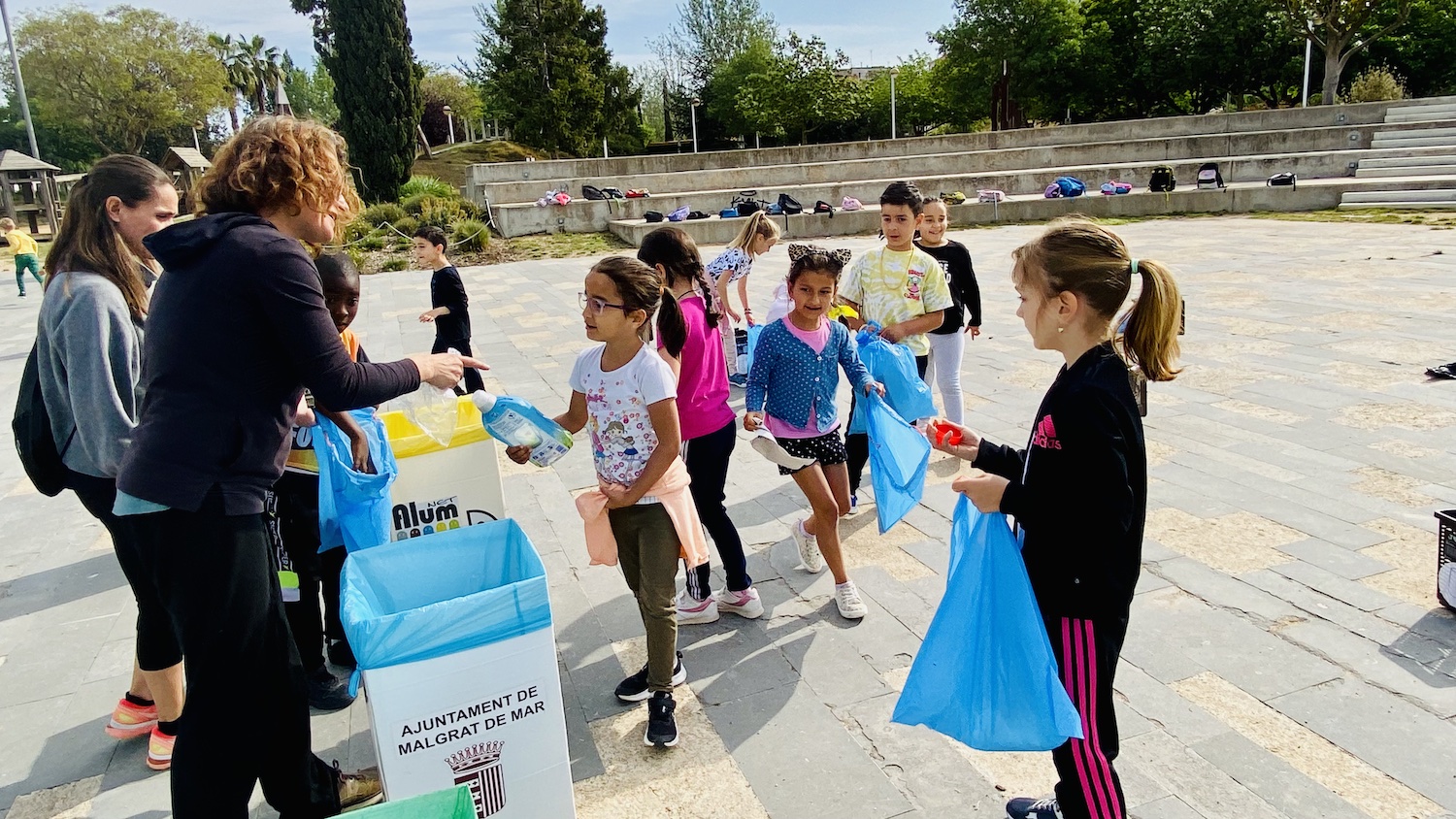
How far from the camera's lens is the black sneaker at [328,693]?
315 centimetres

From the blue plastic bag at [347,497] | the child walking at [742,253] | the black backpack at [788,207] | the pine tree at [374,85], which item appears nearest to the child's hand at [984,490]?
the blue plastic bag at [347,497]

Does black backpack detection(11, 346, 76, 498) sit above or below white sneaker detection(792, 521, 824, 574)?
above

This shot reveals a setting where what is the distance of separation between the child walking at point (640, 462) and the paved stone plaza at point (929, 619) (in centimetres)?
33

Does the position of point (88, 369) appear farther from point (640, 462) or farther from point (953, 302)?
point (953, 302)

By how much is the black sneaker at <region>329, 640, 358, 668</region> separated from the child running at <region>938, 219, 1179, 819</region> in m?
2.53

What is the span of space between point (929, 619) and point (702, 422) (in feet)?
4.06

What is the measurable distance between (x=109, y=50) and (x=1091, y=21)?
150 feet

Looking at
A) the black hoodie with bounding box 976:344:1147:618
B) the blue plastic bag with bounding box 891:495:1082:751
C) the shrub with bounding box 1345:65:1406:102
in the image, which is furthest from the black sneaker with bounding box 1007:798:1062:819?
the shrub with bounding box 1345:65:1406:102

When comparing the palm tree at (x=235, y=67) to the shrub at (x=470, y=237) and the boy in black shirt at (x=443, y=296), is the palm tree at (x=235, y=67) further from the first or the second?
the boy in black shirt at (x=443, y=296)

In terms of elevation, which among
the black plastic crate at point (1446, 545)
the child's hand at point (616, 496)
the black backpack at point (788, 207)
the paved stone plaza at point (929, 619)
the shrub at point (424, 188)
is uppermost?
the shrub at point (424, 188)

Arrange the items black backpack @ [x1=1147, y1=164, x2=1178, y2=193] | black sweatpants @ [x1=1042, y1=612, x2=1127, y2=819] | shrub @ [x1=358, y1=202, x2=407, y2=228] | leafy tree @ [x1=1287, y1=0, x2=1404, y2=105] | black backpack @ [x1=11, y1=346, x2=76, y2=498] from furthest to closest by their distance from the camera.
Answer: leafy tree @ [x1=1287, y1=0, x2=1404, y2=105] < shrub @ [x1=358, y1=202, x2=407, y2=228] < black backpack @ [x1=1147, y1=164, x2=1178, y2=193] < black backpack @ [x1=11, y1=346, x2=76, y2=498] < black sweatpants @ [x1=1042, y1=612, x2=1127, y2=819]

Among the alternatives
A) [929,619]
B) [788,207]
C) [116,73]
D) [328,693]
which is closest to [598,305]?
[328,693]

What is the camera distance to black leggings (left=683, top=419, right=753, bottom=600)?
3.44 metres

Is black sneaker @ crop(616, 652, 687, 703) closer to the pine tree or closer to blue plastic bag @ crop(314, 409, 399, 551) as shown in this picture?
blue plastic bag @ crop(314, 409, 399, 551)
